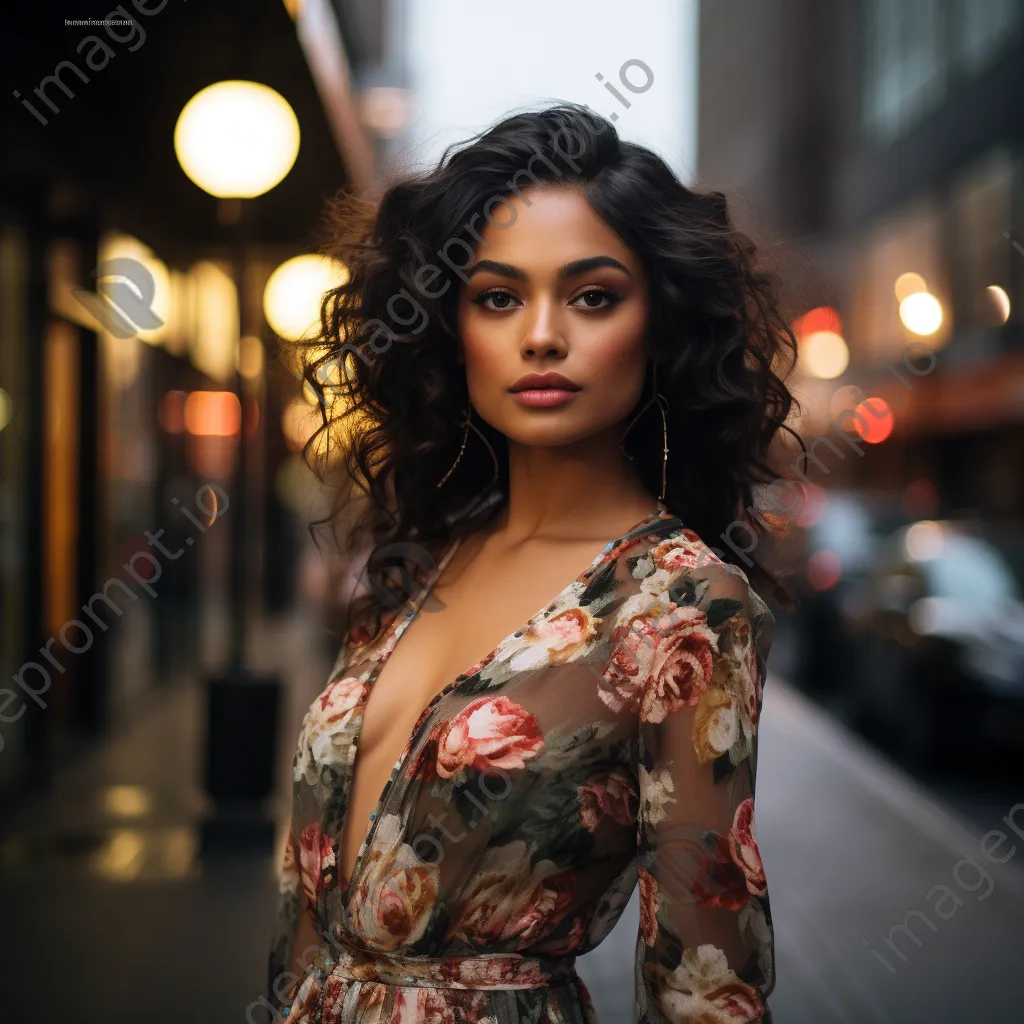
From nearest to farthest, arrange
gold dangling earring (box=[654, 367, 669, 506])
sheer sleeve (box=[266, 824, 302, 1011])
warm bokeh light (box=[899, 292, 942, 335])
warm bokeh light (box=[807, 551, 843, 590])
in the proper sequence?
1. gold dangling earring (box=[654, 367, 669, 506])
2. sheer sleeve (box=[266, 824, 302, 1011])
3. warm bokeh light (box=[899, 292, 942, 335])
4. warm bokeh light (box=[807, 551, 843, 590])

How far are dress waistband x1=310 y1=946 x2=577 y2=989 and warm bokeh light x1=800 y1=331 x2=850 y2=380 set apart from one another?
764 inches

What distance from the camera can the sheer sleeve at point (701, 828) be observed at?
5.35 ft

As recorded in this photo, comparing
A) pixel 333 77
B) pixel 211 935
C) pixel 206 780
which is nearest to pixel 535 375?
pixel 211 935

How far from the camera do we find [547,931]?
1.78 metres

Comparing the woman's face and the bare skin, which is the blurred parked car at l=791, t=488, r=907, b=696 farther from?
the woman's face

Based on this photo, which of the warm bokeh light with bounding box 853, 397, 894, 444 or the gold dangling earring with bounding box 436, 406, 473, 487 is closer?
the gold dangling earring with bounding box 436, 406, 473, 487

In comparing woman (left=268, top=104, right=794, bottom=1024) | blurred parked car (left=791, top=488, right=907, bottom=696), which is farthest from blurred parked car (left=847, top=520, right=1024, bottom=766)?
woman (left=268, top=104, right=794, bottom=1024)

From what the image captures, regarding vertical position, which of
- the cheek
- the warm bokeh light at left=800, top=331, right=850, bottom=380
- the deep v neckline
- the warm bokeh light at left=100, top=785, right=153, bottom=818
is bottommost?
the warm bokeh light at left=100, top=785, right=153, bottom=818

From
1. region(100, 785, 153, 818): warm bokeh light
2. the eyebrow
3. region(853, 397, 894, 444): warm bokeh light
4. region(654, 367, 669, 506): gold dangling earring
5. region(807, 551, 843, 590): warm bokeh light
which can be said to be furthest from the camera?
region(853, 397, 894, 444): warm bokeh light

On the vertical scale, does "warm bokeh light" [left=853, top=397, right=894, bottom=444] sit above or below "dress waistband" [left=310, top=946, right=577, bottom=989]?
above

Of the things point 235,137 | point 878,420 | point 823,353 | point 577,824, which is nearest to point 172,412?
point 235,137

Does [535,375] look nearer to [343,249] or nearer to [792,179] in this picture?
[343,249]

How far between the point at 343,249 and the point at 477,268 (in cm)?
50

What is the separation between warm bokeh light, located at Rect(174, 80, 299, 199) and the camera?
5.77m
